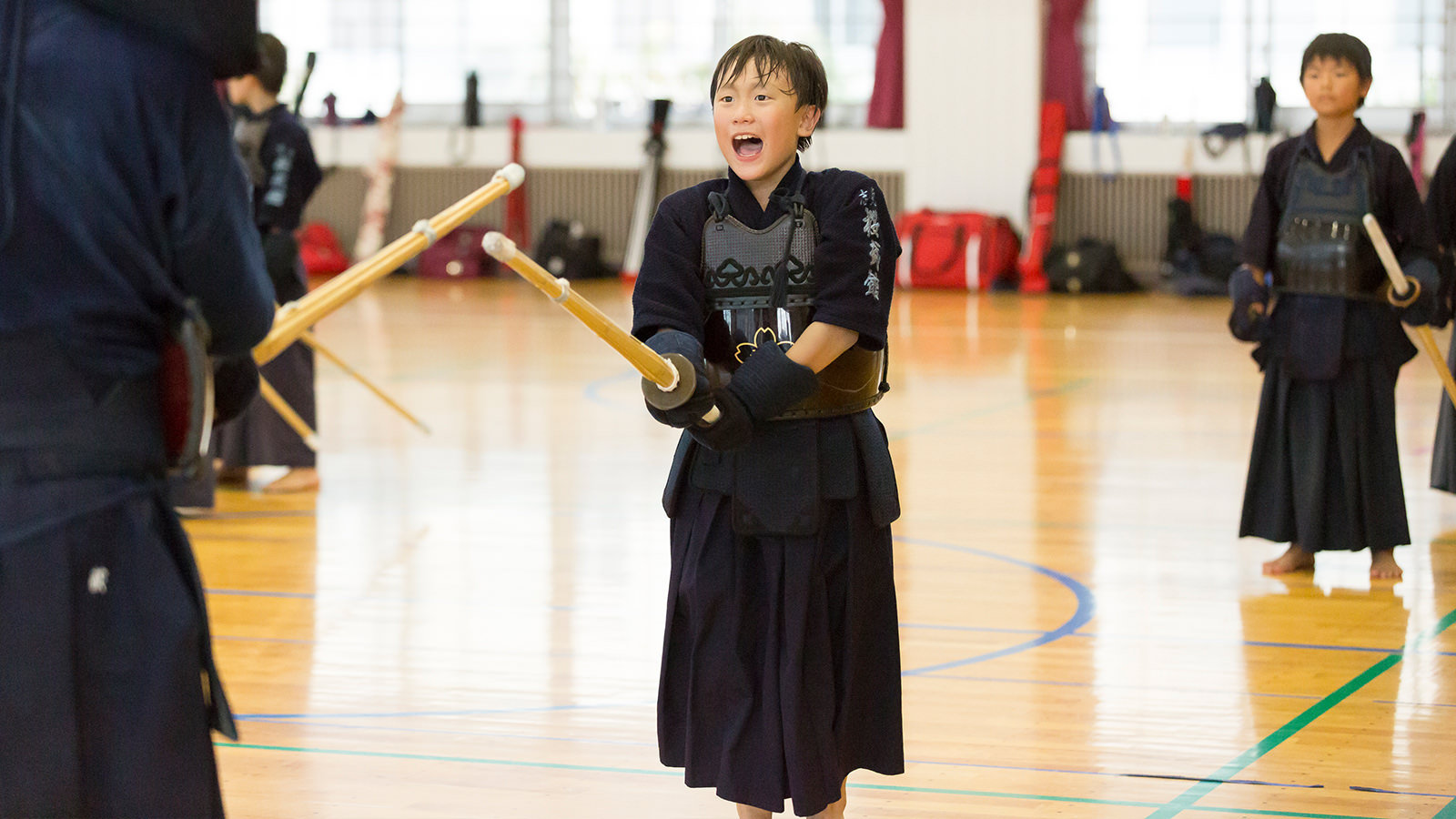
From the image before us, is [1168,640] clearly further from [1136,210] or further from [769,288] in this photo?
[1136,210]

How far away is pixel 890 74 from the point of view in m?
15.5

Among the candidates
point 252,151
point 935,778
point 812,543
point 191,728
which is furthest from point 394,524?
point 191,728

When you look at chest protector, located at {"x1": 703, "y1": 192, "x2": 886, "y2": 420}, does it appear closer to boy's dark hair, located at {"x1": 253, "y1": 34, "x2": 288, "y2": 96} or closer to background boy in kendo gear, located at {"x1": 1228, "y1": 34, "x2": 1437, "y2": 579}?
background boy in kendo gear, located at {"x1": 1228, "y1": 34, "x2": 1437, "y2": 579}

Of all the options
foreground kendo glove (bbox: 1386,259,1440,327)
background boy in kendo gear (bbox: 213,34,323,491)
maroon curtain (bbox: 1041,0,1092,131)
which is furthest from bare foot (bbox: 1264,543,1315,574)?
maroon curtain (bbox: 1041,0,1092,131)

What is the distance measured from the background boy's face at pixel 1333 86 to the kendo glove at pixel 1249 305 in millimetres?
516

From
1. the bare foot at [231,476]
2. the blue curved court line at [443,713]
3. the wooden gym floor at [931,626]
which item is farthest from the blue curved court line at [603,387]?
the blue curved court line at [443,713]

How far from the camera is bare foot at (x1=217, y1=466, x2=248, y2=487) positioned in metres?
6.88

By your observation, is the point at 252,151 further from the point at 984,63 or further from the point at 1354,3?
the point at 1354,3

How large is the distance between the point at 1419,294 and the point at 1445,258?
331mm

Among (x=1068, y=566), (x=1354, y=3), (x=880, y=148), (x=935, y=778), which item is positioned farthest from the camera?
(x=880, y=148)

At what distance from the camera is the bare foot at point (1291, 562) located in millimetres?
5203

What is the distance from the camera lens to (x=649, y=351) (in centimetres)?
235

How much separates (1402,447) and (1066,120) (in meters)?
8.20

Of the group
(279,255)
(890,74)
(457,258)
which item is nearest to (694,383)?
(279,255)
